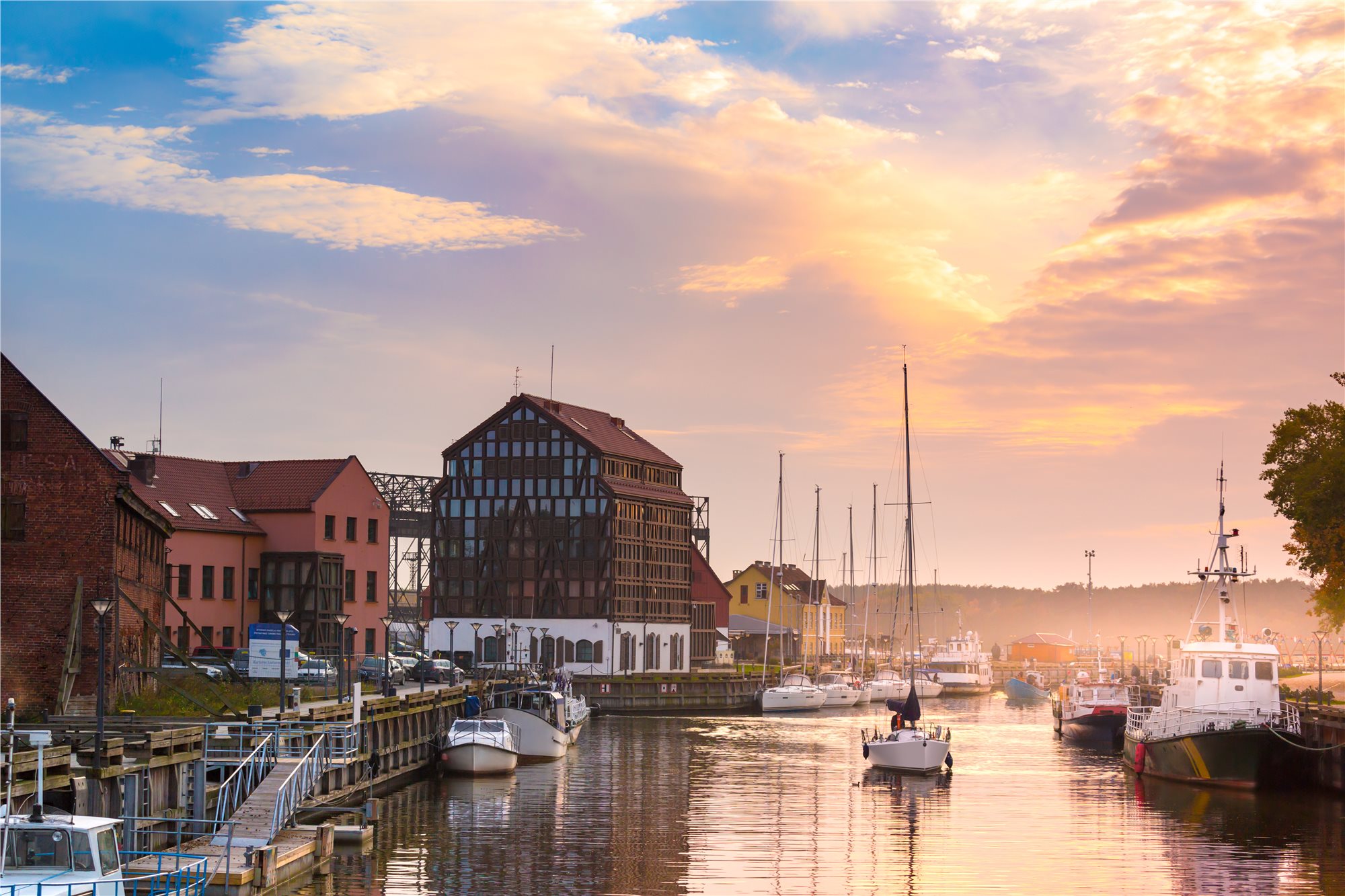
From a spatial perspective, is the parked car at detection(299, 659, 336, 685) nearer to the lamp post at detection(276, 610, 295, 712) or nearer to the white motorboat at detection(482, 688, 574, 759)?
the white motorboat at detection(482, 688, 574, 759)

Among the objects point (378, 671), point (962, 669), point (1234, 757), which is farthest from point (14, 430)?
point (962, 669)

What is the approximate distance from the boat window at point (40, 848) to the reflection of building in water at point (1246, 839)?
26.3 metres

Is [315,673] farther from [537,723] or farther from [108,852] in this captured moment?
[108,852]

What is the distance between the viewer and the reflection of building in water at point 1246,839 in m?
37.1

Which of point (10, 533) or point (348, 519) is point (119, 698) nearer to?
point (10, 533)

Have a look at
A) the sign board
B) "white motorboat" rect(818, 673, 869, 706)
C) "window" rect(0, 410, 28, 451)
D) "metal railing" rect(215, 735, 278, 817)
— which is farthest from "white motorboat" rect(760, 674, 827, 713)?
"metal railing" rect(215, 735, 278, 817)

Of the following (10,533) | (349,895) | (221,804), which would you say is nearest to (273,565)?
(10,533)

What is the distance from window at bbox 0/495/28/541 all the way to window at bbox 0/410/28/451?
1764mm

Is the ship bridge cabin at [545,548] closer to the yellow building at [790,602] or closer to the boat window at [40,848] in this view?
the yellow building at [790,602]

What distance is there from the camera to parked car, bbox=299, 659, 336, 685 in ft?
210

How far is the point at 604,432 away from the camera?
127188mm

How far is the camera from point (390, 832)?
43.2 meters

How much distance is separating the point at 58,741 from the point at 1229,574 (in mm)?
46136

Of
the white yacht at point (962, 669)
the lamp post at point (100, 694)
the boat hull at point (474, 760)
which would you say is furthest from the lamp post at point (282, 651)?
the white yacht at point (962, 669)
